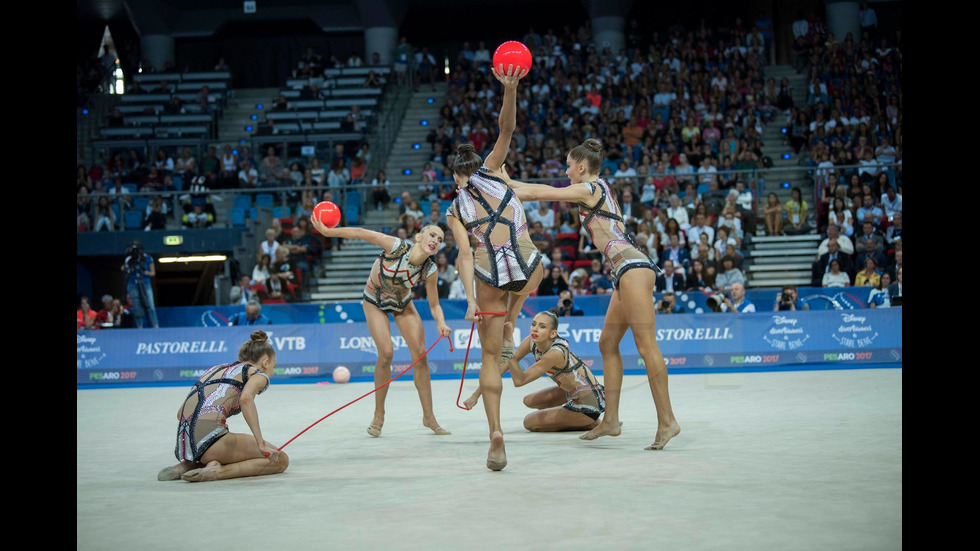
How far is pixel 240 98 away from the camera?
64.5ft

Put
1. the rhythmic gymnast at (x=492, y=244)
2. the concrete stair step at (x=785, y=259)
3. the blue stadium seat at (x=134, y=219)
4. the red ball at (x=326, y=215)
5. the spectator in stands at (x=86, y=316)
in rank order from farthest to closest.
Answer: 1. the blue stadium seat at (x=134, y=219)
2. the spectator in stands at (x=86, y=316)
3. the concrete stair step at (x=785, y=259)
4. the red ball at (x=326, y=215)
5. the rhythmic gymnast at (x=492, y=244)

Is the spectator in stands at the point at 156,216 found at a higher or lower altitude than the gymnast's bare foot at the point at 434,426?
higher

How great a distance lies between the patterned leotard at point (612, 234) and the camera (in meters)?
6.64

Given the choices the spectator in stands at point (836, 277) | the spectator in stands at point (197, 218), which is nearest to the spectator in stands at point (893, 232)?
the spectator in stands at point (836, 277)

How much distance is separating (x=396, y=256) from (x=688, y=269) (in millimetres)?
7530

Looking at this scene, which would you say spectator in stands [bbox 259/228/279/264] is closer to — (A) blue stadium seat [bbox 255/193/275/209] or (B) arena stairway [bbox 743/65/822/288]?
(A) blue stadium seat [bbox 255/193/275/209]

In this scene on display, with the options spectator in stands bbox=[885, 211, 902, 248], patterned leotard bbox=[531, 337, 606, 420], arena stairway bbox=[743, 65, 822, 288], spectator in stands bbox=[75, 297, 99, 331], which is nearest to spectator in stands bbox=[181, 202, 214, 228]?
spectator in stands bbox=[75, 297, 99, 331]

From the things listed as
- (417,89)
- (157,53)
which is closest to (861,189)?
(417,89)

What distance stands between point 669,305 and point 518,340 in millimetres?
2314

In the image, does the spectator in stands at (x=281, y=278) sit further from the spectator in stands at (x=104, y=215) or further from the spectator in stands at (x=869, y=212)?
the spectator in stands at (x=869, y=212)

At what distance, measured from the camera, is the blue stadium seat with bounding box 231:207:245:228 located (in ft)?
Answer: 54.5

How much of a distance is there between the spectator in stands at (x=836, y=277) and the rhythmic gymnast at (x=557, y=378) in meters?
7.50

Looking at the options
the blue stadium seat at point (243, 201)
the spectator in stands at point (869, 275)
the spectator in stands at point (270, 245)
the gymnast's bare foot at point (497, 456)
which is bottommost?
the gymnast's bare foot at point (497, 456)
